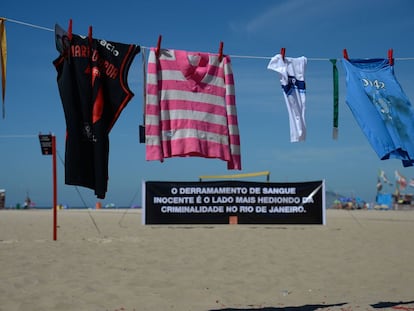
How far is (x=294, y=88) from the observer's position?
4.66 m

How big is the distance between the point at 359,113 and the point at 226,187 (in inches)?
414

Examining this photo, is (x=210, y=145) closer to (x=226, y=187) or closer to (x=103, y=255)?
(x=103, y=255)

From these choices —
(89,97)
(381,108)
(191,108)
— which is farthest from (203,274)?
(89,97)

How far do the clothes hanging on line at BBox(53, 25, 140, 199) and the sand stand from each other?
5.53ft

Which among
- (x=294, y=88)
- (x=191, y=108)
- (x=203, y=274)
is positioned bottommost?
(x=203, y=274)

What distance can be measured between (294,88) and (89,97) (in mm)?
1939

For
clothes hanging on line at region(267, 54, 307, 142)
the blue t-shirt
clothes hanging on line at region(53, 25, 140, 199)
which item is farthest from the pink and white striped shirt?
the blue t-shirt

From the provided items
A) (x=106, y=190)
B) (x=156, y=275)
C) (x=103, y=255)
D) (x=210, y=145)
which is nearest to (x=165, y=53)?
(x=210, y=145)

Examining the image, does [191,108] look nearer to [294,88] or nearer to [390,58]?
[294,88]

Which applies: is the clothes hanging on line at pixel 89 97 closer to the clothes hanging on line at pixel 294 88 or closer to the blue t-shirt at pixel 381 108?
the clothes hanging on line at pixel 294 88

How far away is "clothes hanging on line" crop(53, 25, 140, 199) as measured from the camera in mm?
3947

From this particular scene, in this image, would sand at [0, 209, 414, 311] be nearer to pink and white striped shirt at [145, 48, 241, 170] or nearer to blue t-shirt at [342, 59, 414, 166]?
blue t-shirt at [342, 59, 414, 166]

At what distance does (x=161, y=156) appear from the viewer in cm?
423

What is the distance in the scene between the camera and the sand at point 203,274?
5145mm
